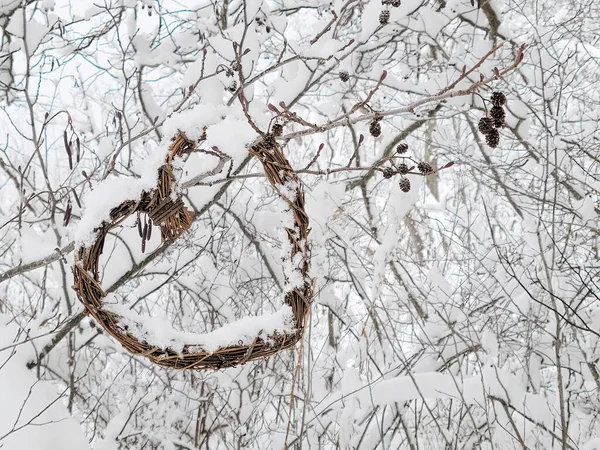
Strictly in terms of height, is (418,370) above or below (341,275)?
below

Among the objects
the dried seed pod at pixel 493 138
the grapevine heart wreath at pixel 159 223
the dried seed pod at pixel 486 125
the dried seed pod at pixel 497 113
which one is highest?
the dried seed pod at pixel 486 125

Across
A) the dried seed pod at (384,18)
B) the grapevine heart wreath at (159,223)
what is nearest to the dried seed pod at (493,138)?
the grapevine heart wreath at (159,223)

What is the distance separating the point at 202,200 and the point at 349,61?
1453mm

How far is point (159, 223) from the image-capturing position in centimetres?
153

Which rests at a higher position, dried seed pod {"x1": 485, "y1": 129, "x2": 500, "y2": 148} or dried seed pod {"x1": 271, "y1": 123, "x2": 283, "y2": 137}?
dried seed pod {"x1": 485, "y1": 129, "x2": 500, "y2": 148}

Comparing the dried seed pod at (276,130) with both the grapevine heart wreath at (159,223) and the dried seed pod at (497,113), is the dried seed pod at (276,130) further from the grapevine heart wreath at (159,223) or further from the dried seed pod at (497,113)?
the dried seed pod at (497,113)

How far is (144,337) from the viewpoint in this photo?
57.8 inches

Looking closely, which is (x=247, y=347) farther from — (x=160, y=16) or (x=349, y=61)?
(x=160, y=16)

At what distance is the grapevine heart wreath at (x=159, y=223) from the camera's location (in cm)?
144

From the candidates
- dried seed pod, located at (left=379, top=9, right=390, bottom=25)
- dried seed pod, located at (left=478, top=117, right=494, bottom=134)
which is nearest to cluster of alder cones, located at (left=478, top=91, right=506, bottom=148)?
dried seed pod, located at (left=478, top=117, right=494, bottom=134)

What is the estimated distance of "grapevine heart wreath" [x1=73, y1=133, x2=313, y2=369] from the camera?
4.74 ft

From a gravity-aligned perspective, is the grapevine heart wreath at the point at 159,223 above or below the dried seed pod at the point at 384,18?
below

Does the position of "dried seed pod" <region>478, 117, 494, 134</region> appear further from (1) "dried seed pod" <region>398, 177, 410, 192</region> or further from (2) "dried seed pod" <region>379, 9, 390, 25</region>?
(2) "dried seed pod" <region>379, 9, 390, 25</region>

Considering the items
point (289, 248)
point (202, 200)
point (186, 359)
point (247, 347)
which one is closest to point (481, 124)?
point (289, 248)
